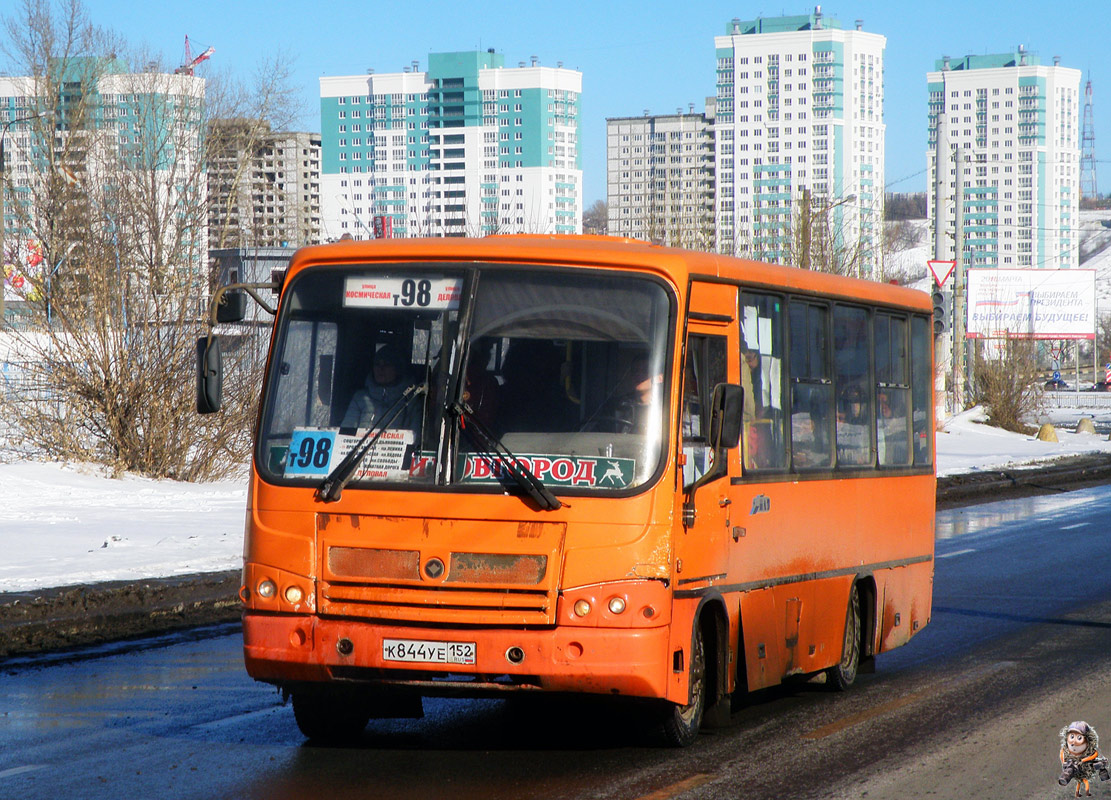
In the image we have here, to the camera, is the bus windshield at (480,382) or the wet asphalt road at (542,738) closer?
the wet asphalt road at (542,738)

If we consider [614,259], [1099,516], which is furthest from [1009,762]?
[1099,516]

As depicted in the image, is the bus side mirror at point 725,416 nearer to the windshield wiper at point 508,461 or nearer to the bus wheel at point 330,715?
the windshield wiper at point 508,461

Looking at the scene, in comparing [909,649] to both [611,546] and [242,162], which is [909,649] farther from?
[242,162]

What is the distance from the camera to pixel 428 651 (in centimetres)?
656

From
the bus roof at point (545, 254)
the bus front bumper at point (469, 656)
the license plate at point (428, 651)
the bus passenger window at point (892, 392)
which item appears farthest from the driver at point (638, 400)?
the bus passenger window at point (892, 392)

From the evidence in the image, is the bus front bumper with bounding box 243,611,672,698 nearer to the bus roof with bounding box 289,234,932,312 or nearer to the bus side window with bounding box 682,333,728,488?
the bus side window with bounding box 682,333,728,488

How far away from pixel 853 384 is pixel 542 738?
308cm

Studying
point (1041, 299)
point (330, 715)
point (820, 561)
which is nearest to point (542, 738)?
point (330, 715)

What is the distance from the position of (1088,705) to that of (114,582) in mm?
7933

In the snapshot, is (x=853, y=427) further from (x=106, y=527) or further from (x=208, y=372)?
(x=106, y=527)

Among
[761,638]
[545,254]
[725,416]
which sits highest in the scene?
[545,254]

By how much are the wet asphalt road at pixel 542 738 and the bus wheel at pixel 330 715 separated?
104 mm

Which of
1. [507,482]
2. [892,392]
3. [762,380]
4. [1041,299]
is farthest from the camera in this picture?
[1041,299]

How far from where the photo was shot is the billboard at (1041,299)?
73375 millimetres
